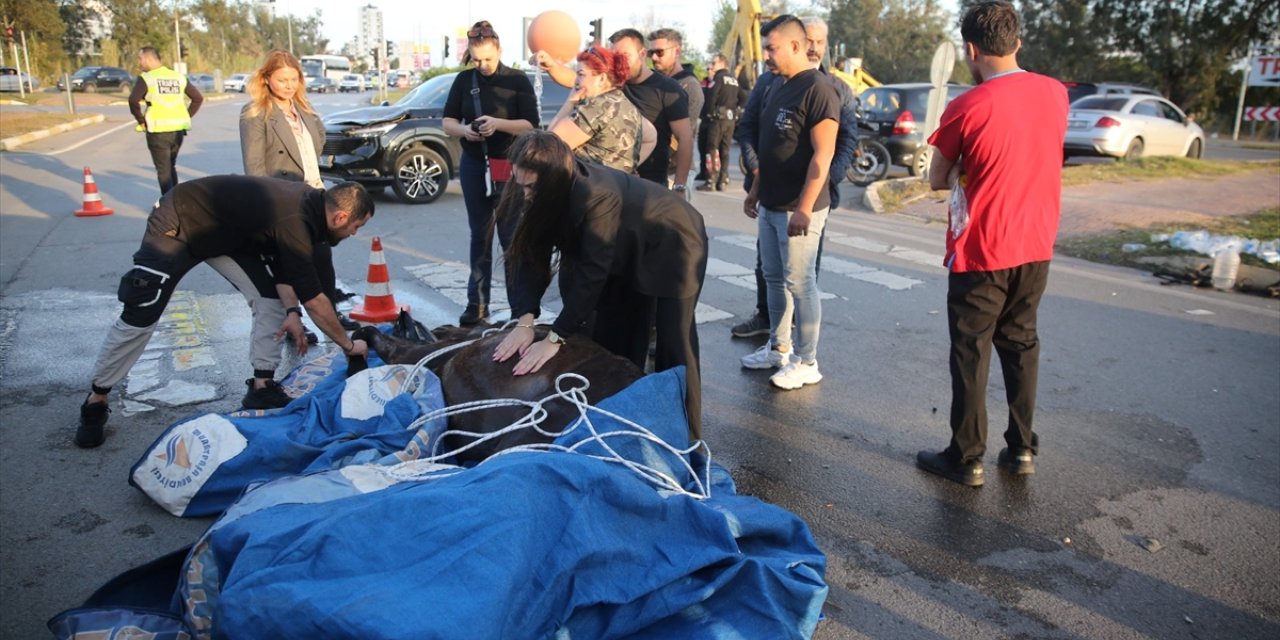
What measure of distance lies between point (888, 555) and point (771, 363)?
2147mm

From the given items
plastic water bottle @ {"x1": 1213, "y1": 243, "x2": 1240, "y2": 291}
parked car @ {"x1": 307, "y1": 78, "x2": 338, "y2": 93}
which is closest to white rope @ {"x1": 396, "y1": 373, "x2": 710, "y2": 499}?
plastic water bottle @ {"x1": 1213, "y1": 243, "x2": 1240, "y2": 291}

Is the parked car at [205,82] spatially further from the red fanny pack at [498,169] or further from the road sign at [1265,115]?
the red fanny pack at [498,169]

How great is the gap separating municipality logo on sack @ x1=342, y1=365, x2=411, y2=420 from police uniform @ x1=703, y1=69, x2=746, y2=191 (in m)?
9.98

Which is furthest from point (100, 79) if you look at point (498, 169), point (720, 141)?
point (498, 169)

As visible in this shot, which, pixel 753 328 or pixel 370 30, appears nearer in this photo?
pixel 753 328

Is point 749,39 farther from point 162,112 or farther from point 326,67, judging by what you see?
point 326,67

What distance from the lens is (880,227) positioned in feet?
35.8

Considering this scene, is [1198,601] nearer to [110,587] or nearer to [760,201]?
[760,201]

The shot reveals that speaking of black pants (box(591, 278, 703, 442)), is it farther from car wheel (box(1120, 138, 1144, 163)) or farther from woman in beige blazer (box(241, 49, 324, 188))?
car wheel (box(1120, 138, 1144, 163))

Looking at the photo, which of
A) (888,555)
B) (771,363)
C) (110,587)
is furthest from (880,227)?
(110,587)

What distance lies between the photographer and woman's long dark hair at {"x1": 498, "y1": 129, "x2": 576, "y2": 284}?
3.25 meters

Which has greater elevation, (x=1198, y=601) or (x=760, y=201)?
(x=760, y=201)

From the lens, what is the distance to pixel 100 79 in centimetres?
4375

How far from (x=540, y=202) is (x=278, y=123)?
3.39 m
